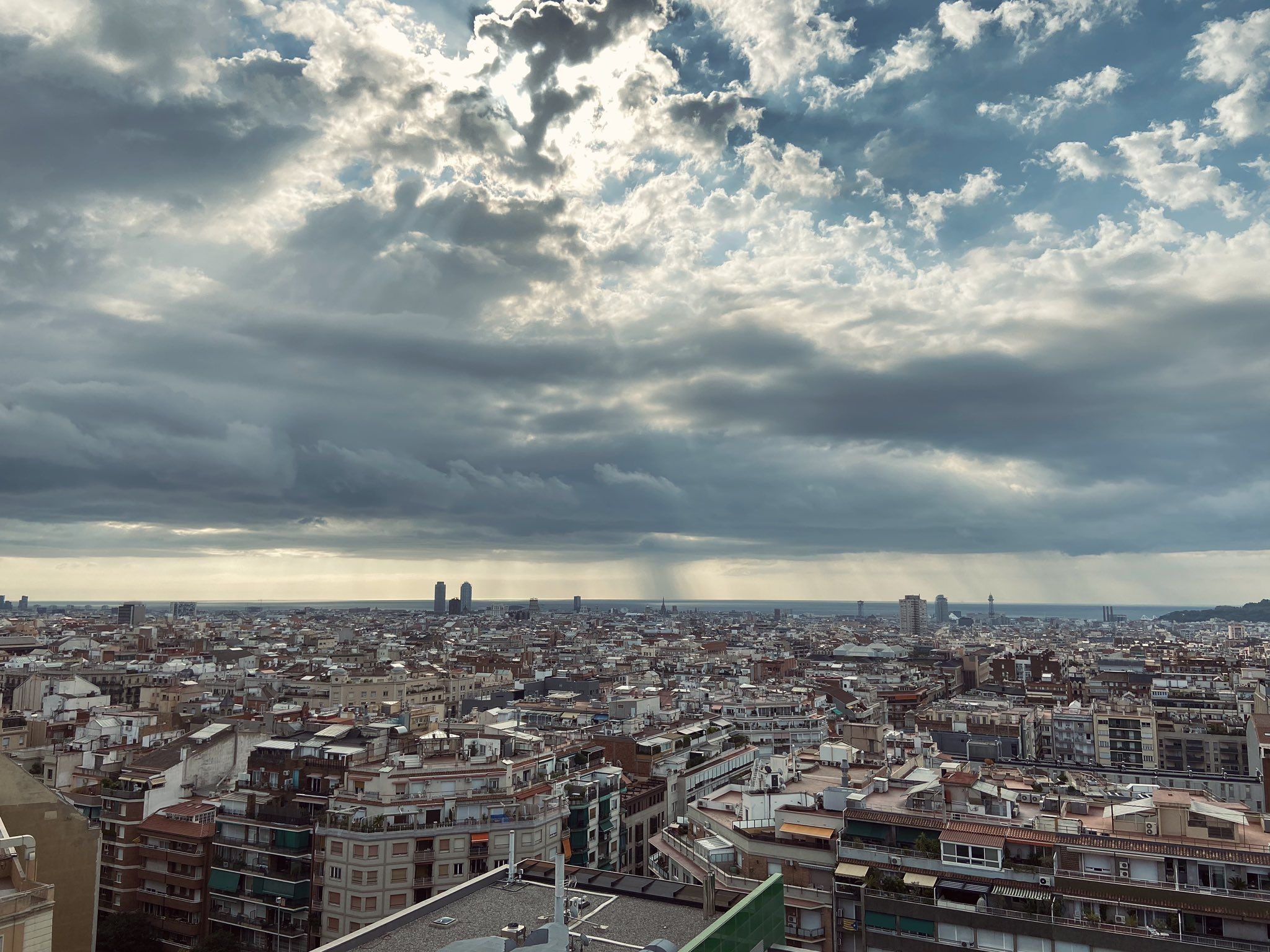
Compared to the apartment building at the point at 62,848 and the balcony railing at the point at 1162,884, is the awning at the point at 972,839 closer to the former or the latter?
the balcony railing at the point at 1162,884

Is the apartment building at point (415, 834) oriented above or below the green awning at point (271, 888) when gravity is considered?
above

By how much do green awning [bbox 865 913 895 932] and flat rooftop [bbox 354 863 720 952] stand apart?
455 inches

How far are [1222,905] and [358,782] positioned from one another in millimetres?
40013

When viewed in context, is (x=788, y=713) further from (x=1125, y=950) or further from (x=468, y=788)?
(x=1125, y=950)

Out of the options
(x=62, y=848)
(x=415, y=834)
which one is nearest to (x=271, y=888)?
(x=415, y=834)

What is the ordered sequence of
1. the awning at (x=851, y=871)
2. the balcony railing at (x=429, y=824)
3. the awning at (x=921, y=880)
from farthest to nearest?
1. the balcony railing at (x=429, y=824)
2. the awning at (x=851, y=871)
3. the awning at (x=921, y=880)

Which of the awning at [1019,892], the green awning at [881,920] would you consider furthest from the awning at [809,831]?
the awning at [1019,892]

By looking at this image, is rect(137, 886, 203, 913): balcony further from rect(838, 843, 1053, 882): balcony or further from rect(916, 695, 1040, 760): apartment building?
rect(916, 695, 1040, 760): apartment building

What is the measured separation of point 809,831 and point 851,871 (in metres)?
3.54

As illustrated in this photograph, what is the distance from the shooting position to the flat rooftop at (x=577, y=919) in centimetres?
2480

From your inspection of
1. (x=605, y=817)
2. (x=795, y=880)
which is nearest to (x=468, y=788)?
(x=605, y=817)

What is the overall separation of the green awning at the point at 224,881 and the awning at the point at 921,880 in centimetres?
3766

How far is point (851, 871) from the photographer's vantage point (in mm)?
40750

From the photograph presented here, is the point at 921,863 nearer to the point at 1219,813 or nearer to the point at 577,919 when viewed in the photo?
the point at 1219,813
